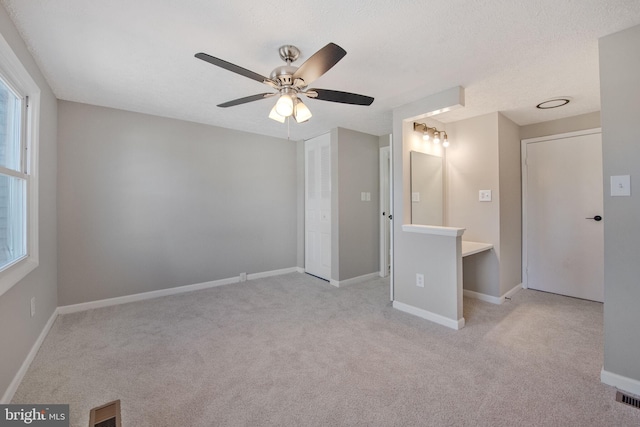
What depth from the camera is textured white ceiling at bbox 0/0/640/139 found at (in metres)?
1.52

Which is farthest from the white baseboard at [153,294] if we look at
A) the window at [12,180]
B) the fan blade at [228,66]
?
the fan blade at [228,66]

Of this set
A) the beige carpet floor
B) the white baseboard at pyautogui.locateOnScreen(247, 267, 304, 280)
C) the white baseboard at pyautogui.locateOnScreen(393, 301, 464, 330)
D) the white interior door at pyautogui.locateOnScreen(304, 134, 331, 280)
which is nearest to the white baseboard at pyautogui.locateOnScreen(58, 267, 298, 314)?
the white baseboard at pyautogui.locateOnScreen(247, 267, 304, 280)

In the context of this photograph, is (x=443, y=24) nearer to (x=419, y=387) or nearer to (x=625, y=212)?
(x=625, y=212)

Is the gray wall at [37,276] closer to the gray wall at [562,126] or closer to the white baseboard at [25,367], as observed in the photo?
the white baseboard at [25,367]

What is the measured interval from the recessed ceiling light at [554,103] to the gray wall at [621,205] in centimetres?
114

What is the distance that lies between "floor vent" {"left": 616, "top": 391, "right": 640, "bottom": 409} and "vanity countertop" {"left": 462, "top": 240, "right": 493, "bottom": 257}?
4.37 ft

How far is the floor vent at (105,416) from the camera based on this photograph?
38.0 inches

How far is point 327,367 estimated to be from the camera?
6.36ft

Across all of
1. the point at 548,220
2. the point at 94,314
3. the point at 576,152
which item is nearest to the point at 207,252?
the point at 94,314

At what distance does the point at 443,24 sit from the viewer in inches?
64.5

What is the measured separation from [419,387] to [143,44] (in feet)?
9.14

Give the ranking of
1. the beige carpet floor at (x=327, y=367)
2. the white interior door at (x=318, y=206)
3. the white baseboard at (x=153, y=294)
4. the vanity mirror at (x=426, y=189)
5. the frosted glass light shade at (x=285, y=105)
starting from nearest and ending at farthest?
1. the beige carpet floor at (x=327, y=367)
2. the frosted glass light shade at (x=285, y=105)
3. the white baseboard at (x=153, y=294)
4. the vanity mirror at (x=426, y=189)
5. the white interior door at (x=318, y=206)

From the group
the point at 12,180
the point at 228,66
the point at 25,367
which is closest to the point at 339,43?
the point at 228,66

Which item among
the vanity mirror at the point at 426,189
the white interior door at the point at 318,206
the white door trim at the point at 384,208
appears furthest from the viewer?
the white door trim at the point at 384,208
